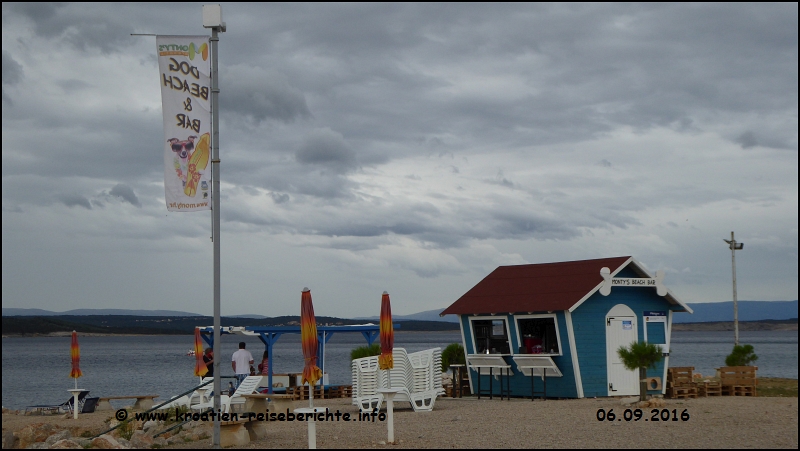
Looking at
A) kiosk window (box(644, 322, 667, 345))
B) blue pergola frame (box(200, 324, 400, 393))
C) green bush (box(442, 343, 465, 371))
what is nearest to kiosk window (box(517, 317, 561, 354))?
kiosk window (box(644, 322, 667, 345))

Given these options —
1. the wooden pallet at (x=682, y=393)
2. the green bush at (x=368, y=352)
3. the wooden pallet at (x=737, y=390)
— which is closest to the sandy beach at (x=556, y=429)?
the wooden pallet at (x=682, y=393)

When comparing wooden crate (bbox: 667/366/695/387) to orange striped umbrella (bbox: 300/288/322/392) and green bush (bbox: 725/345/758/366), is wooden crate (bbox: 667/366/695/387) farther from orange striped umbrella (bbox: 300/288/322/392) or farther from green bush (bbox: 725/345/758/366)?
orange striped umbrella (bbox: 300/288/322/392)

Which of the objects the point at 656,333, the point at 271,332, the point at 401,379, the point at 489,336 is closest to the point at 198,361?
the point at 401,379

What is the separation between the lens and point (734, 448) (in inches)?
396

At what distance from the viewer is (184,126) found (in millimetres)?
10375

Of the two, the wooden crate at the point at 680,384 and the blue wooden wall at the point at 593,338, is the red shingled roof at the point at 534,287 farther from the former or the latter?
the wooden crate at the point at 680,384

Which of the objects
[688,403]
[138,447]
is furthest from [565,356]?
[138,447]

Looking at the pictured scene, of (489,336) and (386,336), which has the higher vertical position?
(386,336)

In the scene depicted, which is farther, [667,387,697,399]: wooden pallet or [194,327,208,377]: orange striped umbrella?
[667,387,697,399]: wooden pallet

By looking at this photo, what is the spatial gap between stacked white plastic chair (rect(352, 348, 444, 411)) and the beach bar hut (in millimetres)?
2422

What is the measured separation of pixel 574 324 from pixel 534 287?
1840 mm

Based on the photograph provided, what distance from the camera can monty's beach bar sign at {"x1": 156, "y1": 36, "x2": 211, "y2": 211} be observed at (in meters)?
10.3

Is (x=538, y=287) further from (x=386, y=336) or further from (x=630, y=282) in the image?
(x=386, y=336)

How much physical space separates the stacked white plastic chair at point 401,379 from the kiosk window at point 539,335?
2.77 m
